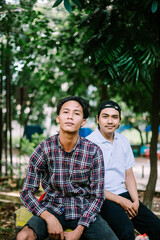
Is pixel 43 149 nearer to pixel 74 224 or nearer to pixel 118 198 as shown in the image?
Answer: pixel 74 224

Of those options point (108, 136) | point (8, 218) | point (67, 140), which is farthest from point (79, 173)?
point (8, 218)

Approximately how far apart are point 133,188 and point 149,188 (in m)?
1.79

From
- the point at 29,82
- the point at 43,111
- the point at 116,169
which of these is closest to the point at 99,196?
the point at 116,169

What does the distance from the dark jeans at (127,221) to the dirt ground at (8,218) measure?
5.08ft

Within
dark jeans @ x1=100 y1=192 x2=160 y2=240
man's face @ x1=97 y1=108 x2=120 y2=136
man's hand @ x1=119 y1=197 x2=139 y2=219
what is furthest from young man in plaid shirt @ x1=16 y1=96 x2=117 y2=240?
man's face @ x1=97 y1=108 x2=120 y2=136

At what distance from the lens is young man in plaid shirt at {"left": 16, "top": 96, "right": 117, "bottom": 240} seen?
7.01ft

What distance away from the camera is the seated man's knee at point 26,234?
199 centimetres

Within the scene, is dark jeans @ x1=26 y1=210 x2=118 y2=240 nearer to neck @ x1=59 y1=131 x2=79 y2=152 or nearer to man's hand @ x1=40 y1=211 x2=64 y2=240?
man's hand @ x1=40 y1=211 x2=64 y2=240

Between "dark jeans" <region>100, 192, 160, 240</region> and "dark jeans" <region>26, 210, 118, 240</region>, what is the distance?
0.81ft

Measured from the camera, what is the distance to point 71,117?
234 centimetres

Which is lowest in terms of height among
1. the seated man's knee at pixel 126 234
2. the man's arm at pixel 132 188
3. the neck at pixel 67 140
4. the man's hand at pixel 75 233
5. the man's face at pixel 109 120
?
the seated man's knee at pixel 126 234

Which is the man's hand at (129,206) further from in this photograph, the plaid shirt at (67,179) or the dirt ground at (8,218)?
the dirt ground at (8,218)

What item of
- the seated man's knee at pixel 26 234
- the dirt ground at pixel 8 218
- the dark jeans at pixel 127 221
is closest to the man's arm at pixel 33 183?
the seated man's knee at pixel 26 234

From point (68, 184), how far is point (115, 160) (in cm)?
71
